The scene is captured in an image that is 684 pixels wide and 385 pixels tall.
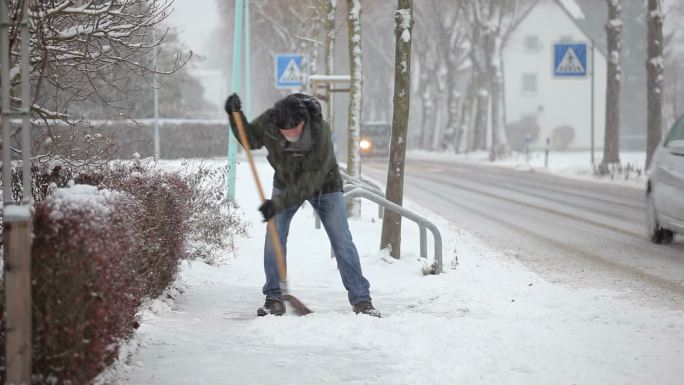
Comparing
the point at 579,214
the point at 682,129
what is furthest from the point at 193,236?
the point at 579,214

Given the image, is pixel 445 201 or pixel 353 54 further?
pixel 445 201

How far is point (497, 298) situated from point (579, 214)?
28.6 ft

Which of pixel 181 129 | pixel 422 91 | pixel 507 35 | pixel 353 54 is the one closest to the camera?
pixel 353 54

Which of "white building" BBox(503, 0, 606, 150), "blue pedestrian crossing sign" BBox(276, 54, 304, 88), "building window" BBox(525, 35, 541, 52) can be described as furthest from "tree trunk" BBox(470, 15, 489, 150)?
"blue pedestrian crossing sign" BBox(276, 54, 304, 88)

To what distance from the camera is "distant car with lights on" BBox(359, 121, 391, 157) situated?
153 feet

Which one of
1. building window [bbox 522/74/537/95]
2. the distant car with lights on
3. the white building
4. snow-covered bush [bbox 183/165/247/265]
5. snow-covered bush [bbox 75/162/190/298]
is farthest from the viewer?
building window [bbox 522/74/537/95]

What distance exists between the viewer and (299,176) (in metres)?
6.84

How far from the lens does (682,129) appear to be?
472 inches

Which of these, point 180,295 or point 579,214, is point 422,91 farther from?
point 180,295

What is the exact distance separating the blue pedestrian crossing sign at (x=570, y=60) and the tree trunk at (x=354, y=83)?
13.9 meters

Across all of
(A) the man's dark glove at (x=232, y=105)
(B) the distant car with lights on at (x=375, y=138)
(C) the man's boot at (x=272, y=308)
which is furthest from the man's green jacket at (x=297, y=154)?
(B) the distant car with lights on at (x=375, y=138)

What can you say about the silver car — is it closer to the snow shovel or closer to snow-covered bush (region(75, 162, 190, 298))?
the snow shovel

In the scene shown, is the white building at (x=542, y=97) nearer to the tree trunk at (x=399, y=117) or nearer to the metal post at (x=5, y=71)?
the tree trunk at (x=399, y=117)

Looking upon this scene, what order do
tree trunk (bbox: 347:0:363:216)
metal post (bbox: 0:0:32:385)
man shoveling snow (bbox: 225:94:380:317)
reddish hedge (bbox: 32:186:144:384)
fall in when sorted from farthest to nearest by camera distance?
tree trunk (bbox: 347:0:363:216) → man shoveling snow (bbox: 225:94:380:317) → reddish hedge (bbox: 32:186:144:384) → metal post (bbox: 0:0:32:385)
